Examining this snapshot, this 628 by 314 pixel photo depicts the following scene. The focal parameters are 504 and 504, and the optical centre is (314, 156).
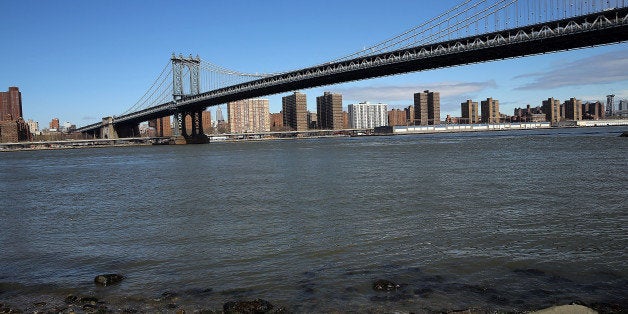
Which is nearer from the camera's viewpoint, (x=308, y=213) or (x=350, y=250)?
(x=350, y=250)

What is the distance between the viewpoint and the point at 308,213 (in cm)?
1271

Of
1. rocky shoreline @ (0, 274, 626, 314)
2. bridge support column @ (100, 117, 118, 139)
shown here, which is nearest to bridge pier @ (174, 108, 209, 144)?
bridge support column @ (100, 117, 118, 139)

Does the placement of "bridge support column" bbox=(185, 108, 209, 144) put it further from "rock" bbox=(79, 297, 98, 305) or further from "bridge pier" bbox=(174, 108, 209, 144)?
"rock" bbox=(79, 297, 98, 305)

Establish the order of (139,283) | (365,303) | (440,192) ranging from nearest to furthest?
1. (365,303)
2. (139,283)
3. (440,192)

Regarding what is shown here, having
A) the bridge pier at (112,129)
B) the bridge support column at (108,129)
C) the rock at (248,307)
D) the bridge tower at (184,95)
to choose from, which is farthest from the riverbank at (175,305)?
the bridge support column at (108,129)

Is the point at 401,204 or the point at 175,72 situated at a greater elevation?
the point at 175,72

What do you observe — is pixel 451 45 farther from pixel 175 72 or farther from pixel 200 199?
pixel 175 72

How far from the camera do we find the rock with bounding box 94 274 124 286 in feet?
23.3

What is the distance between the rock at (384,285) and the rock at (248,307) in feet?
4.56

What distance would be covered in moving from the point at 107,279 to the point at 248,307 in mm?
2578

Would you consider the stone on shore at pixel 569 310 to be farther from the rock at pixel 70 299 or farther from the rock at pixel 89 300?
the rock at pixel 70 299

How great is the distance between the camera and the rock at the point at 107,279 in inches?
279

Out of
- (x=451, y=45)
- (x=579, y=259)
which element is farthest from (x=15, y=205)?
(x=451, y=45)

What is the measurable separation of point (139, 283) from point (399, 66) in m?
54.6
